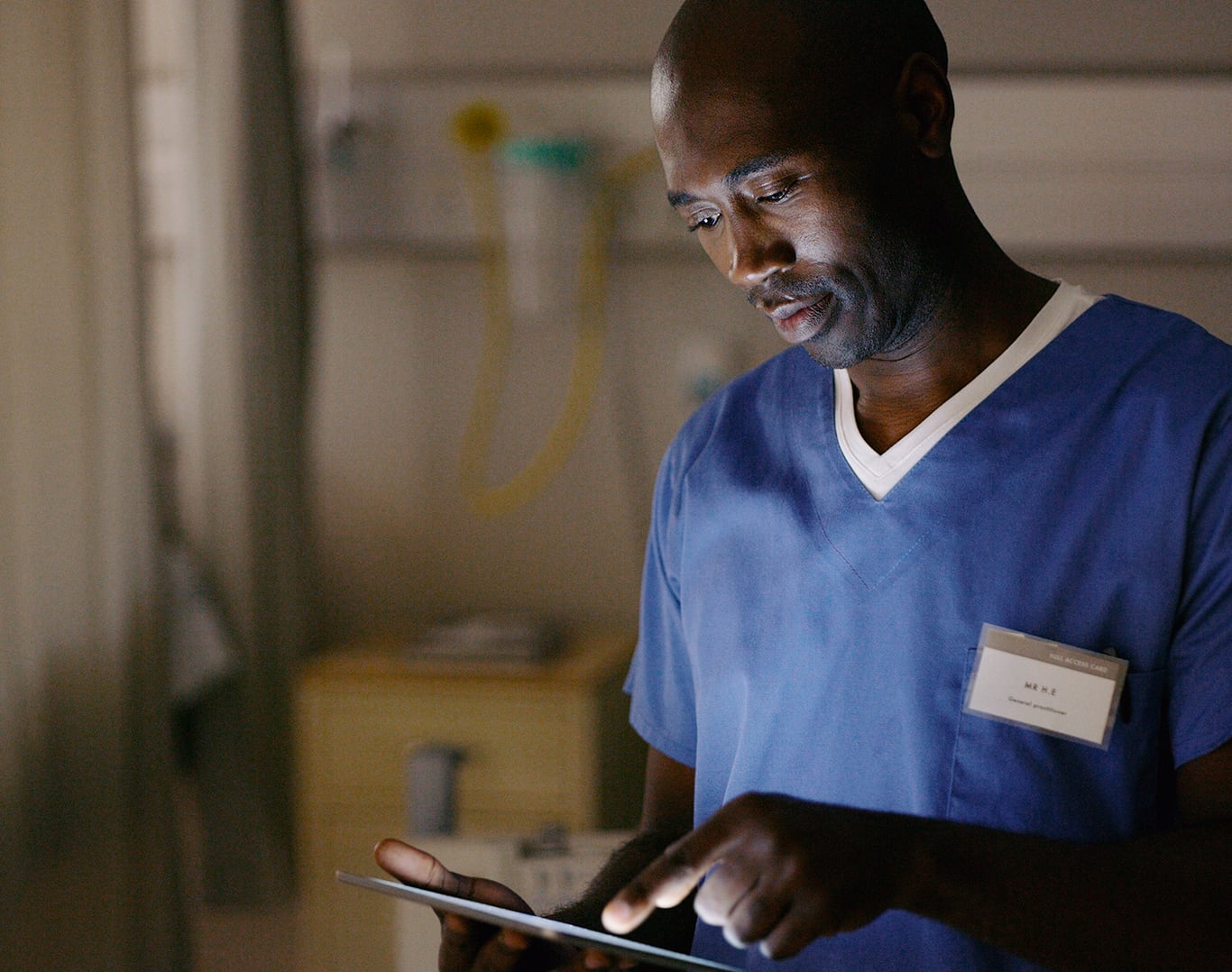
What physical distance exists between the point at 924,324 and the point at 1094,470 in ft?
0.55

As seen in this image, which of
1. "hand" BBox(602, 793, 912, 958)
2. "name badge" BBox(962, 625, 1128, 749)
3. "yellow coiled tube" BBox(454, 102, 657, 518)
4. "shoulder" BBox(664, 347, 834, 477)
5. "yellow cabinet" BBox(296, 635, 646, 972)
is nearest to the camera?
"hand" BBox(602, 793, 912, 958)

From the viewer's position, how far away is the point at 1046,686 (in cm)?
92

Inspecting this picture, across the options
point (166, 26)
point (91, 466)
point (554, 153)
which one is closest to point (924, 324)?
point (91, 466)

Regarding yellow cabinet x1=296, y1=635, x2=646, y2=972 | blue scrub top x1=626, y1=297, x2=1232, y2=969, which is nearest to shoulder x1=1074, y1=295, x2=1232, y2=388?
blue scrub top x1=626, y1=297, x2=1232, y2=969

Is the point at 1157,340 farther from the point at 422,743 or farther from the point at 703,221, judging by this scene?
the point at 422,743

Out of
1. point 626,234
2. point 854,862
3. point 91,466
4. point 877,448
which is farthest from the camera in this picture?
point 626,234

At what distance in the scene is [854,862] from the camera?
2.52ft

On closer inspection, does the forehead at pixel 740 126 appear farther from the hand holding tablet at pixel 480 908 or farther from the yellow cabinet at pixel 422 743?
the yellow cabinet at pixel 422 743

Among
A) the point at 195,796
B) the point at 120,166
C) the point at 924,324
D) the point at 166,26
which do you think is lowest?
the point at 195,796

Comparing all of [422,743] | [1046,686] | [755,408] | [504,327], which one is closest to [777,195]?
[755,408]

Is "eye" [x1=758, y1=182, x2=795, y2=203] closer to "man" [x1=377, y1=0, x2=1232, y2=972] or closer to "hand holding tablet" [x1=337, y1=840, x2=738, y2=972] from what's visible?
"man" [x1=377, y1=0, x2=1232, y2=972]

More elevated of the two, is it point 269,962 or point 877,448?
point 877,448

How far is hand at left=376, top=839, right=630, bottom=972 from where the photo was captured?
0.99 m

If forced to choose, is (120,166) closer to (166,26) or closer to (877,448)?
(166,26)
